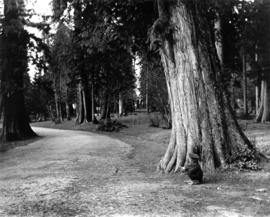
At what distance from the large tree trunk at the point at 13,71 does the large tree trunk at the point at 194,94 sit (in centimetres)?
1567

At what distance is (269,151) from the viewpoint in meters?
14.0

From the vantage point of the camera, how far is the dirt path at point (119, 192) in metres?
7.61

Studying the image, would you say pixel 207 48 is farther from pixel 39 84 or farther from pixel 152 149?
pixel 39 84

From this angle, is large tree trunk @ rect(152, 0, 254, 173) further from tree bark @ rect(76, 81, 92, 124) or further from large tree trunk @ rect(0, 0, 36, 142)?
tree bark @ rect(76, 81, 92, 124)

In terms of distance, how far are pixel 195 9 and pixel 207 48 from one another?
4.09ft

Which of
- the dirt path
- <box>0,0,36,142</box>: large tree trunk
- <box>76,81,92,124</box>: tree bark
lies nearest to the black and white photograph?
the dirt path

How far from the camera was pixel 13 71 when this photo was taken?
1065 inches

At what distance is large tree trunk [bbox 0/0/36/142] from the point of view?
26.1m

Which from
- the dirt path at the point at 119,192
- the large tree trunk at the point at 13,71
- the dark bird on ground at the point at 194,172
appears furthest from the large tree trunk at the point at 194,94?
the large tree trunk at the point at 13,71

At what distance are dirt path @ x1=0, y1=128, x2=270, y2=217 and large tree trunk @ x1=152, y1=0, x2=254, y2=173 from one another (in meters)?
0.83

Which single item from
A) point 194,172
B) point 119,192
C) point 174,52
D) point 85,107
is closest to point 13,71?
point 174,52

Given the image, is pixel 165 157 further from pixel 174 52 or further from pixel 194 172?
pixel 174 52

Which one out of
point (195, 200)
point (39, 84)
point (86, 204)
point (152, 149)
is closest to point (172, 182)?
point (195, 200)

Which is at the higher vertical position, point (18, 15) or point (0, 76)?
point (18, 15)
